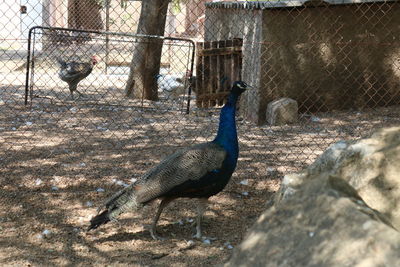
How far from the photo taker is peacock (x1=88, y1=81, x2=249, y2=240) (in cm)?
441

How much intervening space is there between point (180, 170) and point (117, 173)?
1527 millimetres

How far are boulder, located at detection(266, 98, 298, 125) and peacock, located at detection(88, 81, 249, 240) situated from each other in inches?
148

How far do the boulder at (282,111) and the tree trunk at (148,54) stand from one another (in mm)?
2065

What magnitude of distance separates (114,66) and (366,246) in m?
12.4

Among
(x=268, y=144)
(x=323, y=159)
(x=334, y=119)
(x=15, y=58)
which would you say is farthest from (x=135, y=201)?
(x=15, y=58)

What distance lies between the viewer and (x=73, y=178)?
570cm

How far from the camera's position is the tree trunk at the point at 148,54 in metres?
9.69

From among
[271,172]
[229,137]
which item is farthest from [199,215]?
[271,172]

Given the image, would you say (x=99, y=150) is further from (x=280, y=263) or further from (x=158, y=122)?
(x=280, y=263)

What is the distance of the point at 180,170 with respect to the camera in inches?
178

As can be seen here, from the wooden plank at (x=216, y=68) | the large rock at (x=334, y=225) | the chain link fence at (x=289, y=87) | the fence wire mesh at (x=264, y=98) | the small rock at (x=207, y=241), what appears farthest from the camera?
the wooden plank at (x=216, y=68)

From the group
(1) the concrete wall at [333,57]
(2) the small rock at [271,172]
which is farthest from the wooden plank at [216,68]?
(2) the small rock at [271,172]

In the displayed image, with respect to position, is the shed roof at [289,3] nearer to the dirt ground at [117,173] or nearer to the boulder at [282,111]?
the boulder at [282,111]

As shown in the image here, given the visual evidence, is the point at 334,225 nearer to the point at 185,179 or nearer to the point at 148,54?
the point at 185,179
